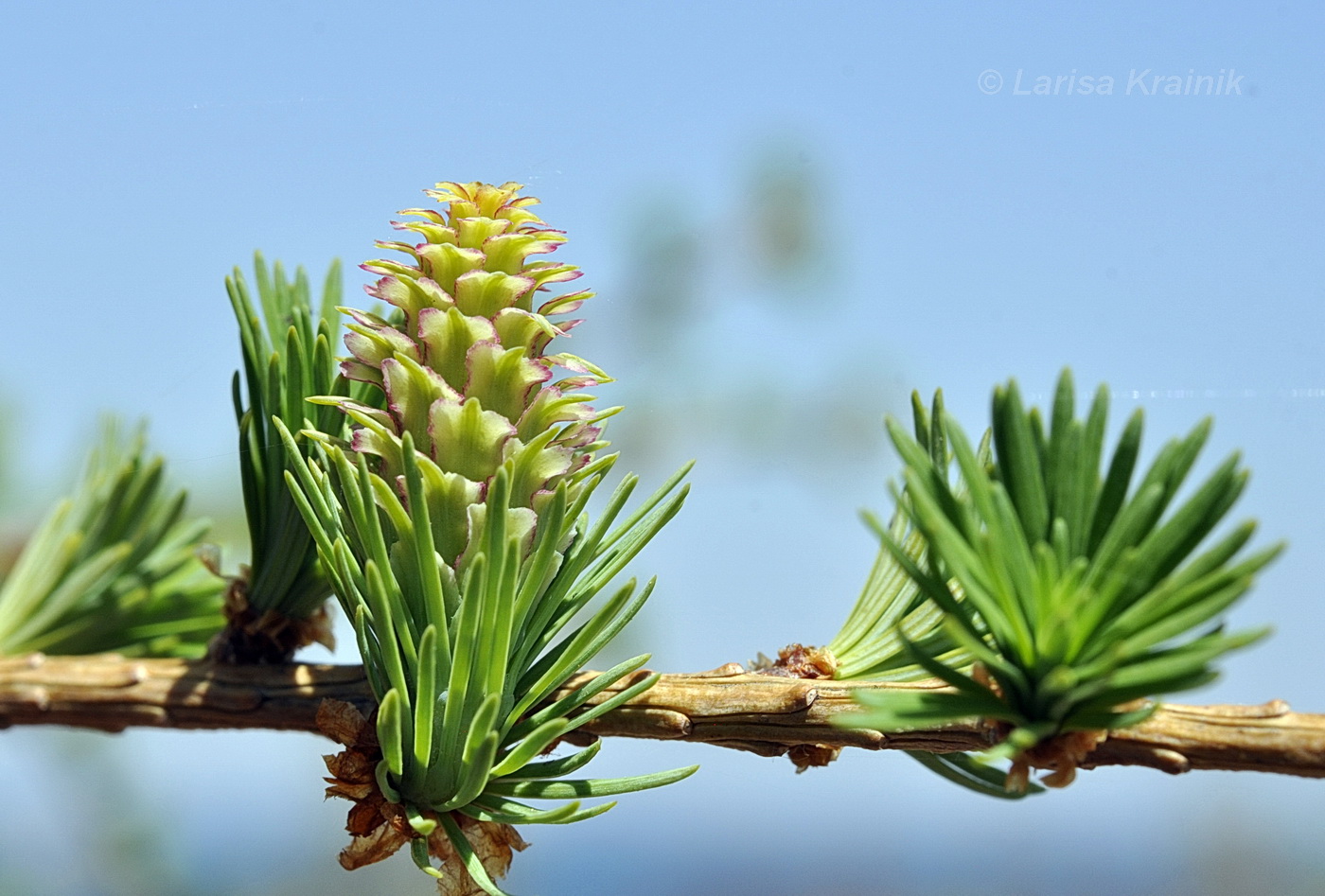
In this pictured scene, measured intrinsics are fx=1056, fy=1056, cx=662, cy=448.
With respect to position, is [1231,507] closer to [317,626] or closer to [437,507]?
[437,507]

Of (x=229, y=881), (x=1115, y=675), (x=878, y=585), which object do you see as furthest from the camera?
(x=229, y=881)

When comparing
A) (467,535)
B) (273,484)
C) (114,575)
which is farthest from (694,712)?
(114,575)

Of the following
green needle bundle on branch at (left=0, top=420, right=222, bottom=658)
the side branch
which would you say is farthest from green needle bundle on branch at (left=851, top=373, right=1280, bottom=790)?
green needle bundle on branch at (left=0, top=420, right=222, bottom=658)

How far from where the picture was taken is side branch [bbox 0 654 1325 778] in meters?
0.28

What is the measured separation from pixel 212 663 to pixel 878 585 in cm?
26

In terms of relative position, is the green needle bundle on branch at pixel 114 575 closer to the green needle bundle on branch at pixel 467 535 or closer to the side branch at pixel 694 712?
the side branch at pixel 694 712

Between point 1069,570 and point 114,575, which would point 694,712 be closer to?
point 1069,570

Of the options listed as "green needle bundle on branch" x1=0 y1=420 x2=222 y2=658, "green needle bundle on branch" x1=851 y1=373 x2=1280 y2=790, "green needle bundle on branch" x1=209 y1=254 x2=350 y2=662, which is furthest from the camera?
"green needle bundle on branch" x1=0 y1=420 x2=222 y2=658

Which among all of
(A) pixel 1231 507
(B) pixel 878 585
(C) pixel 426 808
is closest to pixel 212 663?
(C) pixel 426 808

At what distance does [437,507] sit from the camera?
1.02 feet

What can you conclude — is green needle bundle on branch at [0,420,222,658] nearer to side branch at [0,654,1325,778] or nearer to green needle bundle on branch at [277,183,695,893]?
side branch at [0,654,1325,778]

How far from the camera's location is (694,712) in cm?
33

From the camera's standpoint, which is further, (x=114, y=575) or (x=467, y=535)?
(x=114, y=575)

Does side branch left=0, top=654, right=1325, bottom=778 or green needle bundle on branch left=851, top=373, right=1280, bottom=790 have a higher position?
green needle bundle on branch left=851, top=373, right=1280, bottom=790
